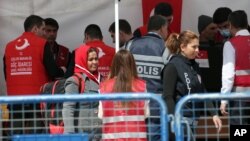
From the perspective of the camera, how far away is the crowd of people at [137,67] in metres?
7.47

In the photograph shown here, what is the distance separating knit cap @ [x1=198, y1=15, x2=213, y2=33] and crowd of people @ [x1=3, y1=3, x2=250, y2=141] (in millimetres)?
12

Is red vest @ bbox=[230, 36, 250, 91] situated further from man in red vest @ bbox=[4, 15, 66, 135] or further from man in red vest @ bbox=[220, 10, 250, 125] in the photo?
man in red vest @ bbox=[4, 15, 66, 135]

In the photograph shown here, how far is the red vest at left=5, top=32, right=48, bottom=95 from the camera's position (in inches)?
389

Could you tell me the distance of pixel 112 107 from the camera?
7.32 metres

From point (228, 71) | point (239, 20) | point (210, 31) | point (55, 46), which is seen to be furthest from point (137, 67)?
point (55, 46)

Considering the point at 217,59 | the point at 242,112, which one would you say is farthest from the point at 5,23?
the point at 242,112

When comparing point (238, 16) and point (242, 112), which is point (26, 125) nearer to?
point (242, 112)

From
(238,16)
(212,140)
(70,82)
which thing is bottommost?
(212,140)

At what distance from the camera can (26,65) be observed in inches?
393

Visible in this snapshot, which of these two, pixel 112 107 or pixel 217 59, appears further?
pixel 217 59

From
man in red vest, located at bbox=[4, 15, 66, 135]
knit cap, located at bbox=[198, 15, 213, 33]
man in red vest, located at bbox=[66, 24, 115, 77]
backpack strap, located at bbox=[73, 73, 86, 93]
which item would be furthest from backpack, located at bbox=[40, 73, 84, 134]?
knit cap, located at bbox=[198, 15, 213, 33]

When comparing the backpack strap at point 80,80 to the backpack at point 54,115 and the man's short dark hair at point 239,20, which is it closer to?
the backpack at point 54,115

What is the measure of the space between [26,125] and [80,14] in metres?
3.68

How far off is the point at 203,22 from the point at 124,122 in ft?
12.5
